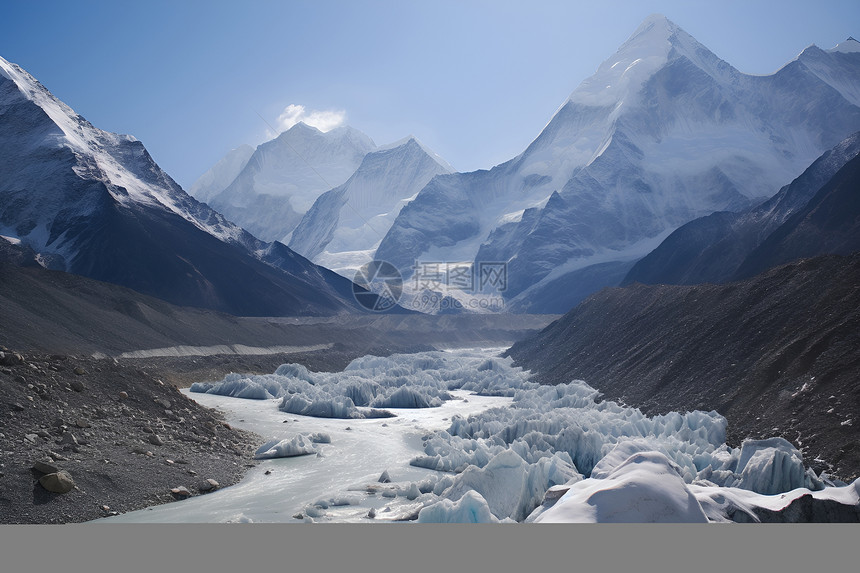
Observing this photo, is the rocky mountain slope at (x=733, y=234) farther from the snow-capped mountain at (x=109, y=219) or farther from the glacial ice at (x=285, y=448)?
the glacial ice at (x=285, y=448)

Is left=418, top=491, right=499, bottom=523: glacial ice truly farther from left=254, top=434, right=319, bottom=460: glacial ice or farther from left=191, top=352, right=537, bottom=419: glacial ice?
left=191, top=352, right=537, bottom=419: glacial ice

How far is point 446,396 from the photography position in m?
47.9

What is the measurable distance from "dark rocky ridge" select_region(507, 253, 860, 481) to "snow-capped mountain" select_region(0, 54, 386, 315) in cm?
8024

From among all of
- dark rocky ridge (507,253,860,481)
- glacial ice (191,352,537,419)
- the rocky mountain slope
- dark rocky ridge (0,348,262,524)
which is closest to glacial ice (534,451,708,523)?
dark rocky ridge (507,253,860,481)

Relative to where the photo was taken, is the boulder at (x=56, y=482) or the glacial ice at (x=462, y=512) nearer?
the glacial ice at (x=462, y=512)

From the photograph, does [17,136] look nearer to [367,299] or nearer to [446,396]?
[367,299]

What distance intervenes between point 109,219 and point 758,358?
110 meters

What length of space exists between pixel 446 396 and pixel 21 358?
1250 inches

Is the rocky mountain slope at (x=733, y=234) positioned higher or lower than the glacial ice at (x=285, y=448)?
higher

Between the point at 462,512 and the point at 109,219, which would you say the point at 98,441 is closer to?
the point at 462,512

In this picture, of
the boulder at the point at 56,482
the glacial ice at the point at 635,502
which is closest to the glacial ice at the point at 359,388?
the boulder at the point at 56,482

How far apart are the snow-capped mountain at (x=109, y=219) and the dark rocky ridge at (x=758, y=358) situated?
263 ft

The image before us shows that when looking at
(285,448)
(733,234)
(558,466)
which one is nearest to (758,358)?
(558,466)

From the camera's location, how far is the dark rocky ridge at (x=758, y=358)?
61.0 feet
